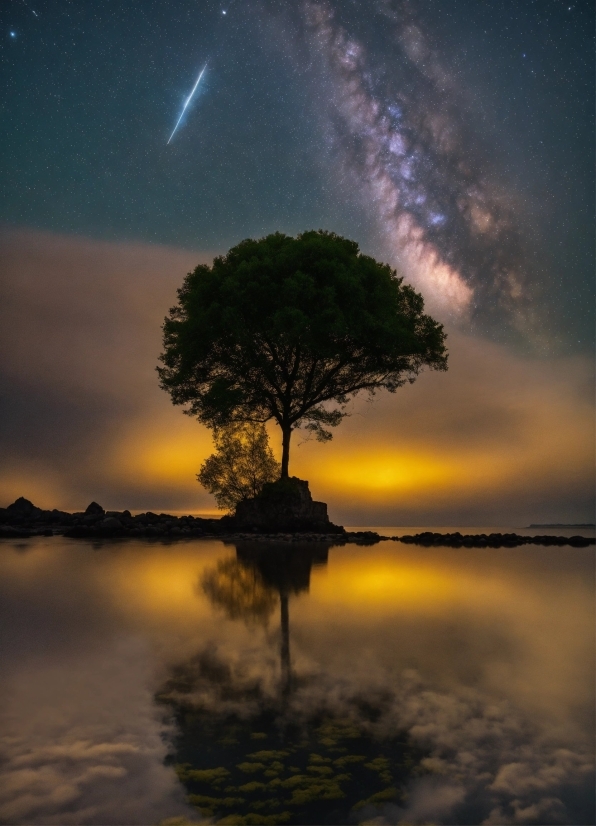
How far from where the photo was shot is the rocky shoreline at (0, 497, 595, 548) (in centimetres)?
2192

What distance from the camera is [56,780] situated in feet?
7.53

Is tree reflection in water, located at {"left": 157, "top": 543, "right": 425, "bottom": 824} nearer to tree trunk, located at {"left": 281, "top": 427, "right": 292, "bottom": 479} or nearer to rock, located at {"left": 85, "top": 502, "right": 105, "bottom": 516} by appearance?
tree trunk, located at {"left": 281, "top": 427, "right": 292, "bottom": 479}

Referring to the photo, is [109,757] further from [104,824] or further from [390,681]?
[390,681]

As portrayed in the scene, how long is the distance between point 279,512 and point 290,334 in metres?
8.44

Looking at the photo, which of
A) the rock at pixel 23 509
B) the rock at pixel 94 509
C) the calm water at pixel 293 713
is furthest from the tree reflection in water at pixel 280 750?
the rock at pixel 23 509

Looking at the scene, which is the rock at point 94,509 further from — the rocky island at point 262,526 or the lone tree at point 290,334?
the lone tree at point 290,334

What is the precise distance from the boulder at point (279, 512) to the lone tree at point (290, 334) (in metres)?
1.07

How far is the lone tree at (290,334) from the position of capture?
25.6 meters

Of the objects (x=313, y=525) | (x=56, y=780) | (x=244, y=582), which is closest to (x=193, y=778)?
(x=56, y=780)

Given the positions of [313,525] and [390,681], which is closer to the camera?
[390,681]

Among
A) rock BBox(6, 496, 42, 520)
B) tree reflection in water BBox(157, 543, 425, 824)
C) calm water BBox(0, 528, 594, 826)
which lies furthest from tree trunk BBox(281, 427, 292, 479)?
tree reflection in water BBox(157, 543, 425, 824)

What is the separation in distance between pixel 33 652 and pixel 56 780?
7.61ft

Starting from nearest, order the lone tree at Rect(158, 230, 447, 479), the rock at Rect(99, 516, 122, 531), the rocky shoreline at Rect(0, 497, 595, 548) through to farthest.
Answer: the rock at Rect(99, 516, 122, 531)
the rocky shoreline at Rect(0, 497, 595, 548)
the lone tree at Rect(158, 230, 447, 479)

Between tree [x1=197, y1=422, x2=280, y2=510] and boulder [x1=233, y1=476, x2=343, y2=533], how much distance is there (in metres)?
1.58
